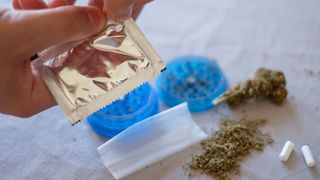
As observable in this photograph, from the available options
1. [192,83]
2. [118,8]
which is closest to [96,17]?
[118,8]

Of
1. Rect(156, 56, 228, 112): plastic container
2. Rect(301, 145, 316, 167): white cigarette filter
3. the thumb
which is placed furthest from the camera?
Rect(156, 56, 228, 112): plastic container

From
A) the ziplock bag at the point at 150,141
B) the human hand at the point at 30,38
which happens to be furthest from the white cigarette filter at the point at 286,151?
the human hand at the point at 30,38

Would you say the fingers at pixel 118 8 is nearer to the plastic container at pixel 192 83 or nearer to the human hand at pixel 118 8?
the human hand at pixel 118 8

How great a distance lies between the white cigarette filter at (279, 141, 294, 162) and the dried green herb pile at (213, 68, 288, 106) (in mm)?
92

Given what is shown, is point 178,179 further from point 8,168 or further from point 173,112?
point 8,168

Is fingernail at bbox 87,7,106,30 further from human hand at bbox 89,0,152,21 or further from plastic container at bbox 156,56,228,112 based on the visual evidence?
plastic container at bbox 156,56,228,112

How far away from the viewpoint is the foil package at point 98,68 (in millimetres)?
608

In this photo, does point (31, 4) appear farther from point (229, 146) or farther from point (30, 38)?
point (229, 146)

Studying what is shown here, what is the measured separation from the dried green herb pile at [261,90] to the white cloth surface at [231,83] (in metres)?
0.02

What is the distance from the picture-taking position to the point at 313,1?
37.7 inches

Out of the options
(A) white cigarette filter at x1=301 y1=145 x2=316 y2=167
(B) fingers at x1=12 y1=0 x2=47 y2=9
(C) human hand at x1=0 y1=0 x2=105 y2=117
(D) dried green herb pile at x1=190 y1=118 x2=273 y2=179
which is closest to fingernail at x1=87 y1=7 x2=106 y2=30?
(C) human hand at x1=0 y1=0 x2=105 y2=117

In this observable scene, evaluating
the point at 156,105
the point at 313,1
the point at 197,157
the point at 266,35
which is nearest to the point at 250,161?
the point at 197,157

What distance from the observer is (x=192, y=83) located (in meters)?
0.81

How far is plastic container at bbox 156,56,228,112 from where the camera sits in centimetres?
78
